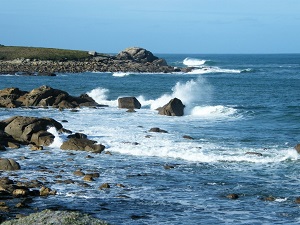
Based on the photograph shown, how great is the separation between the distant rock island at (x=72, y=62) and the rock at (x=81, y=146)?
243 feet

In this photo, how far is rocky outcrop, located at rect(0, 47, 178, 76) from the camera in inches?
4469

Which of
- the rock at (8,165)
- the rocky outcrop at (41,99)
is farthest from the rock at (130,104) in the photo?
the rock at (8,165)

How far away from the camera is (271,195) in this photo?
2209 cm

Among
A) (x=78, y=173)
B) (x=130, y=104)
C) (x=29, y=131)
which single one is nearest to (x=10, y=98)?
(x=130, y=104)

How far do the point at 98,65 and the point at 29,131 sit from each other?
93.7m

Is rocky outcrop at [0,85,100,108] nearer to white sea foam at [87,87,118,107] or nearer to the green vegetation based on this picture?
white sea foam at [87,87,118,107]

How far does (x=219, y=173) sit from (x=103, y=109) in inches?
1083

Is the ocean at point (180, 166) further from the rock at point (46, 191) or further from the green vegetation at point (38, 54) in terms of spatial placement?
the green vegetation at point (38, 54)

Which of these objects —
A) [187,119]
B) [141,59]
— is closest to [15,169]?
[187,119]

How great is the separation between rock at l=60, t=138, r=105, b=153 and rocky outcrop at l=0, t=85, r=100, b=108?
19586 mm

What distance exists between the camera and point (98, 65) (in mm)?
126250

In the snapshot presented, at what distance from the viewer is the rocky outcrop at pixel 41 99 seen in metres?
51.4

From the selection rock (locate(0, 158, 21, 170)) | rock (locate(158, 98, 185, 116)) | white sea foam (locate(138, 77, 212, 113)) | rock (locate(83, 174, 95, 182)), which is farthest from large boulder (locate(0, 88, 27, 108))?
rock (locate(83, 174, 95, 182))

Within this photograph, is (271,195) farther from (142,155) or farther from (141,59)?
(141,59)
